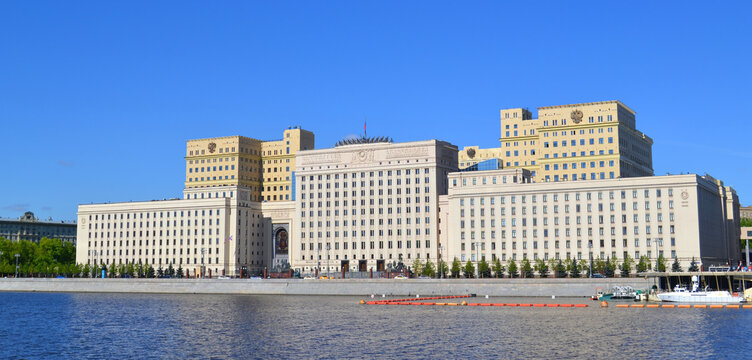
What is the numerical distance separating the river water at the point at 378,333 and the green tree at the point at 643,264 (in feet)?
158

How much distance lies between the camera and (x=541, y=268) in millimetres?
191625

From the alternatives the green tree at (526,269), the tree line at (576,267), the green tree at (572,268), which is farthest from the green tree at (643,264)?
the green tree at (526,269)

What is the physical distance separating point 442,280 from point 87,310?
232 feet

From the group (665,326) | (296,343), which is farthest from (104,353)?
(665,326)

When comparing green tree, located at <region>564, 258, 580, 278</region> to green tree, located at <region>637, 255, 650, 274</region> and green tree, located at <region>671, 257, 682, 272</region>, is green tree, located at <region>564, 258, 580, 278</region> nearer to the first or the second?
green tree, located at <region>637, 255, 650, 274</region>

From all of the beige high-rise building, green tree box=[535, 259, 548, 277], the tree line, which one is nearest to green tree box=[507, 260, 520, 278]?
the tree line

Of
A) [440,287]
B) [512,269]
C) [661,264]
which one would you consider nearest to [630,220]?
[661,264]

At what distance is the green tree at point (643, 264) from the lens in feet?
596

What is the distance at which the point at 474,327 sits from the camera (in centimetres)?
9944

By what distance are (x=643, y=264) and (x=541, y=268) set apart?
853 inches

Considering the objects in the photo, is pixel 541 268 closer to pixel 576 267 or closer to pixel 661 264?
pixel 576 267

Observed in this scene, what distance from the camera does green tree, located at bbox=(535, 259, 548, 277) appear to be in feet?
629

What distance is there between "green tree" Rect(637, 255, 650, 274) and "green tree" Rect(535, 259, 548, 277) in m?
20.2

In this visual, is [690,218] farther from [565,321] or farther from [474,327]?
[474,327]
